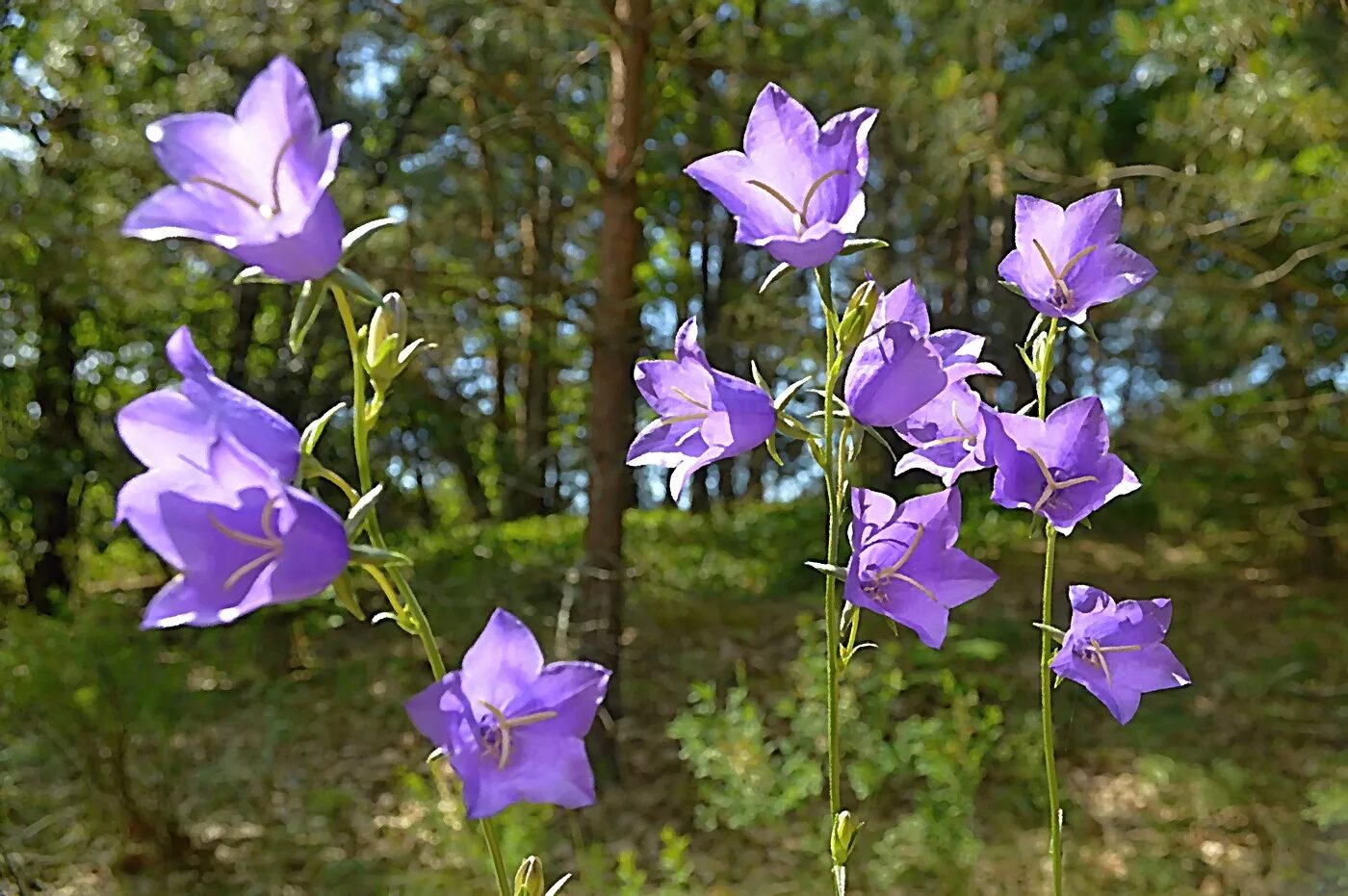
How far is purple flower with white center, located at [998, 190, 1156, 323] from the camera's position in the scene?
2.39 feet

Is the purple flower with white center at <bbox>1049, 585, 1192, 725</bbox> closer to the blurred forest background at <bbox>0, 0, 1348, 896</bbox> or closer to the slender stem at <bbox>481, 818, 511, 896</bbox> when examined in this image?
the slender stem at <bbox>481, 818, 511, 896</bbox>

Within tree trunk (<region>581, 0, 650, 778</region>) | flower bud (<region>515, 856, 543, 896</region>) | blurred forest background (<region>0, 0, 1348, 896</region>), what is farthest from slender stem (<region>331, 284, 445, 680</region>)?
tree trunk (<region>581, 0, 650, 778</region>)

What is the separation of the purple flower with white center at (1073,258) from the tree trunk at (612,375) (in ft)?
6.78

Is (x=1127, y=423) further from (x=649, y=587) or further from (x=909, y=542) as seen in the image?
(x=909, y=542)

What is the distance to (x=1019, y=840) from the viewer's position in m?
2.73

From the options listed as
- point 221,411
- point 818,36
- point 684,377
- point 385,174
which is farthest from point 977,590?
point 385,174

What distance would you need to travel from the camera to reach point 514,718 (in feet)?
1.74

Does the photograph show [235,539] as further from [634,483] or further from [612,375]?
[634,483]

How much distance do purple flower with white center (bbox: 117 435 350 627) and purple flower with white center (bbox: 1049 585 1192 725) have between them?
0.49m

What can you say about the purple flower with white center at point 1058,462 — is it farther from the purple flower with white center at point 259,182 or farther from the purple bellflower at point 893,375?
the purple flower with white center at point 259,182

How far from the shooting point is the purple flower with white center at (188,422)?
1.57 feet

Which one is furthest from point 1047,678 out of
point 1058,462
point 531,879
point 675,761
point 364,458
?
point 675,761

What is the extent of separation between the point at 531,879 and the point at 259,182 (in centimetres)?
39

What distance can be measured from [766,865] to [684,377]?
2.27 metres
